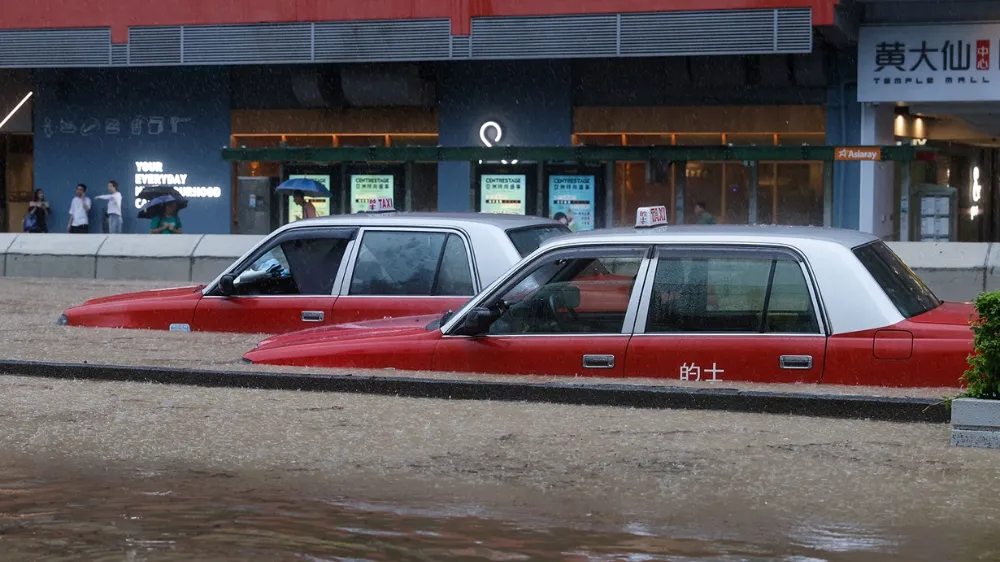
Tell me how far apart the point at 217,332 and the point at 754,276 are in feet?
16.0

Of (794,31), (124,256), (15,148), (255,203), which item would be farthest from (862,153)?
(15,148)

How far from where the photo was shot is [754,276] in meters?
7.95

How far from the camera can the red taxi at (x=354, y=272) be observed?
34.3 feet

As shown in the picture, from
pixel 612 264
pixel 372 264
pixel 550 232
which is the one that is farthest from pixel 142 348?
pixel 612 264

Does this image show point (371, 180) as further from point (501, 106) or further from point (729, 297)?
point (729, 297)

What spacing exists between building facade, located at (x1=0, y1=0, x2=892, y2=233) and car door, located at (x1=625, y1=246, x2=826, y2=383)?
61.2 feet

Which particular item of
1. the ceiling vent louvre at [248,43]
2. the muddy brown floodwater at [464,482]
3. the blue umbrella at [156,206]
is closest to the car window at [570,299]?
the muddy brown floodwater at [464,482]

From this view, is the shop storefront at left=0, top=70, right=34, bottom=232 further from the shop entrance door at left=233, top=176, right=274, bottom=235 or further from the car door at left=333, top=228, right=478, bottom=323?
the car door at left=333, top=228, right=478, bottom=323

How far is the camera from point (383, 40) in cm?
2898

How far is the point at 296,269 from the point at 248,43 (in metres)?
19.4

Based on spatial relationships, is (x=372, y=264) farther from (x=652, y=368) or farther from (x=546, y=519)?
(x=546, y=519)

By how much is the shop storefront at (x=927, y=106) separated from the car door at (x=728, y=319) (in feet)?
61.9

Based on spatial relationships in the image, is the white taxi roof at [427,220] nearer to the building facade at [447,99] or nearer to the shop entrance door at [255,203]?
the building facade at [447,99]

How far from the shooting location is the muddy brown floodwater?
5734mm
